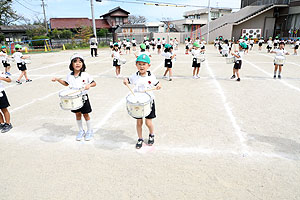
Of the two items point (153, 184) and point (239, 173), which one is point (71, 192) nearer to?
point (153, 184)

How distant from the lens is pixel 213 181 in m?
2.88

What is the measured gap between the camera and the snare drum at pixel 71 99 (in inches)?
138

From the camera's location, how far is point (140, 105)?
10.4 feet

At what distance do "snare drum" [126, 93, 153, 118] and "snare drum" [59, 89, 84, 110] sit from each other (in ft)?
3.13

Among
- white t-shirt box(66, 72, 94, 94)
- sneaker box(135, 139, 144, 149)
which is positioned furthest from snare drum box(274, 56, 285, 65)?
white t-shirt box(66, 72, 94, 94)

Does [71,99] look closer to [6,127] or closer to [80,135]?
[80,135]

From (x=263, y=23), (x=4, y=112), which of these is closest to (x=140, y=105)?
(x=4, y=112)

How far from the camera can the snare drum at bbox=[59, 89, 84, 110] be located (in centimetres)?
351

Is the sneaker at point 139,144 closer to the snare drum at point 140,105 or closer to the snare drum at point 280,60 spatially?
the snare drum at point 140,105

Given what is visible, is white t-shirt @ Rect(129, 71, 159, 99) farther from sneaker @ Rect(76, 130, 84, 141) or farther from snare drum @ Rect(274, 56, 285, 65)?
snare drum @ Rect(274, 56, 285, 65)

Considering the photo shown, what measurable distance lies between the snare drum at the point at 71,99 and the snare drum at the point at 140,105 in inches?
37.6

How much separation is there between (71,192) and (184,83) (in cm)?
675

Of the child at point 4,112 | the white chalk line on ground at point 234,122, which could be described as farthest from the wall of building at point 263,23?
the child at point 4,112

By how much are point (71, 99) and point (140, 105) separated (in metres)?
1.24
